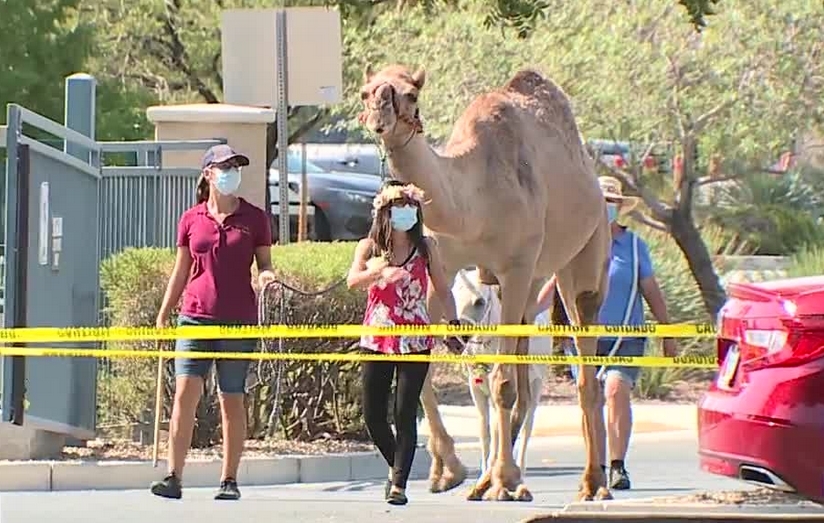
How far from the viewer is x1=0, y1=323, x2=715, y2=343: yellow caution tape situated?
9336mm

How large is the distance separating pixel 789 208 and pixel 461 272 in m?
14.2

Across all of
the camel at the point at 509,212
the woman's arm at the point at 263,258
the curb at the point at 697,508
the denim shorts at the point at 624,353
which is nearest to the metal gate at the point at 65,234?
the woman's arm at the point at 263,258

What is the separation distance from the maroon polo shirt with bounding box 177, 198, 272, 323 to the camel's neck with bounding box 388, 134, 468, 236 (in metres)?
0.85

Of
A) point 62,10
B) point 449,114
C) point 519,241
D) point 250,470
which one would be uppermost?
point 62,10

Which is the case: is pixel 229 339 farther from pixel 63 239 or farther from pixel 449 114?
pixel 449 114

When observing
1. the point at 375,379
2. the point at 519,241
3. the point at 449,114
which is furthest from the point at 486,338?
the point at 449,114

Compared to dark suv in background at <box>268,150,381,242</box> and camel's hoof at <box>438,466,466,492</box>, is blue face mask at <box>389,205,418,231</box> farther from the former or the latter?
dark suv in background at <box>268,150,381,242</box>

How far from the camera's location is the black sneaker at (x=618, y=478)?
1097 centimetres

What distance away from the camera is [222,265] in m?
9.45

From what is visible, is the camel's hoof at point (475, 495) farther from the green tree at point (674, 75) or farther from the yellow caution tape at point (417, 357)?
the green tree at point (674, 75)

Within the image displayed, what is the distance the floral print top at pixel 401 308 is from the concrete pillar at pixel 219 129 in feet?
17.2

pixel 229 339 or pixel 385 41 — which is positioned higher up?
pixel 385 41

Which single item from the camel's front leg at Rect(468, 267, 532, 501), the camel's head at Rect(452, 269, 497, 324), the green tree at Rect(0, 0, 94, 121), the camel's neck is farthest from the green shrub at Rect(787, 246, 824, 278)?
the camel's neck

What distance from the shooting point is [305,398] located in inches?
483
